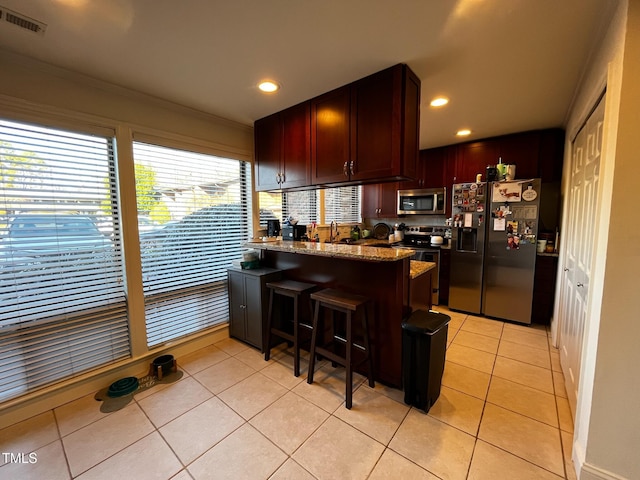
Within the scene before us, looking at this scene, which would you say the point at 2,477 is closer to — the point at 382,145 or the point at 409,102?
the point at 382,145

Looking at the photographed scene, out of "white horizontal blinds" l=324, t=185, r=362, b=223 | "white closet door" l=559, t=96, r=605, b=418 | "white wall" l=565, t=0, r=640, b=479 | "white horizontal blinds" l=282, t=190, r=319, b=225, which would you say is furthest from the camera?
"white horizontal blinds" l=324, t=185, r=362, b=223

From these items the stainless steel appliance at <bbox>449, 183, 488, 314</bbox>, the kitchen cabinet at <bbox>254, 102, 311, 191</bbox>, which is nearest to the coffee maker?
the kitchen cabinet at <bbox>254, 102, 311, 191</bbox>

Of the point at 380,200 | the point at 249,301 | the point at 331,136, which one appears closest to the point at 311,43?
the point at 331,136

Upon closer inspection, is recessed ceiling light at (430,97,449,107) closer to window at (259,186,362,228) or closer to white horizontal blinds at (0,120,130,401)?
window at (259,186,362,228)

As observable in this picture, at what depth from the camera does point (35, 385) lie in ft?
6.16

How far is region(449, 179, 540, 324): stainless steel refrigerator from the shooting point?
10.1 feet

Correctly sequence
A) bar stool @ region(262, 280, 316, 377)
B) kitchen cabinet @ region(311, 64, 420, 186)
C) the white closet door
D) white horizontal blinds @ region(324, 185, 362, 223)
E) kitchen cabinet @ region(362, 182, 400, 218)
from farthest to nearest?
kitchen cabinet @ region(362, 182, 400, 218) → white horizontal blinds @ region(324, 185, 362, 223) → bar stool @ region(262, 280, 316, 377) → kitchen cabinet @ region(311, 64, 420, 186) → the white closet door

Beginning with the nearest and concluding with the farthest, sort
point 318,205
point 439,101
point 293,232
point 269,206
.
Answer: point 439,101
point 293,232
point 269,206
point 318,205

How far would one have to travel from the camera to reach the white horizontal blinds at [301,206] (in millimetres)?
3662

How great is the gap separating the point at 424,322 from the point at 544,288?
2330 mm

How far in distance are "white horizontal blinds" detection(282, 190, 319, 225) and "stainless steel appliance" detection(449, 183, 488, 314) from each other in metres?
1.97

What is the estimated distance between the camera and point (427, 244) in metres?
4.11

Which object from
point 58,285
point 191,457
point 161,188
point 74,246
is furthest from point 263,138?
point 191,457

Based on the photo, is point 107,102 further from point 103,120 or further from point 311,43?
point 311,43
